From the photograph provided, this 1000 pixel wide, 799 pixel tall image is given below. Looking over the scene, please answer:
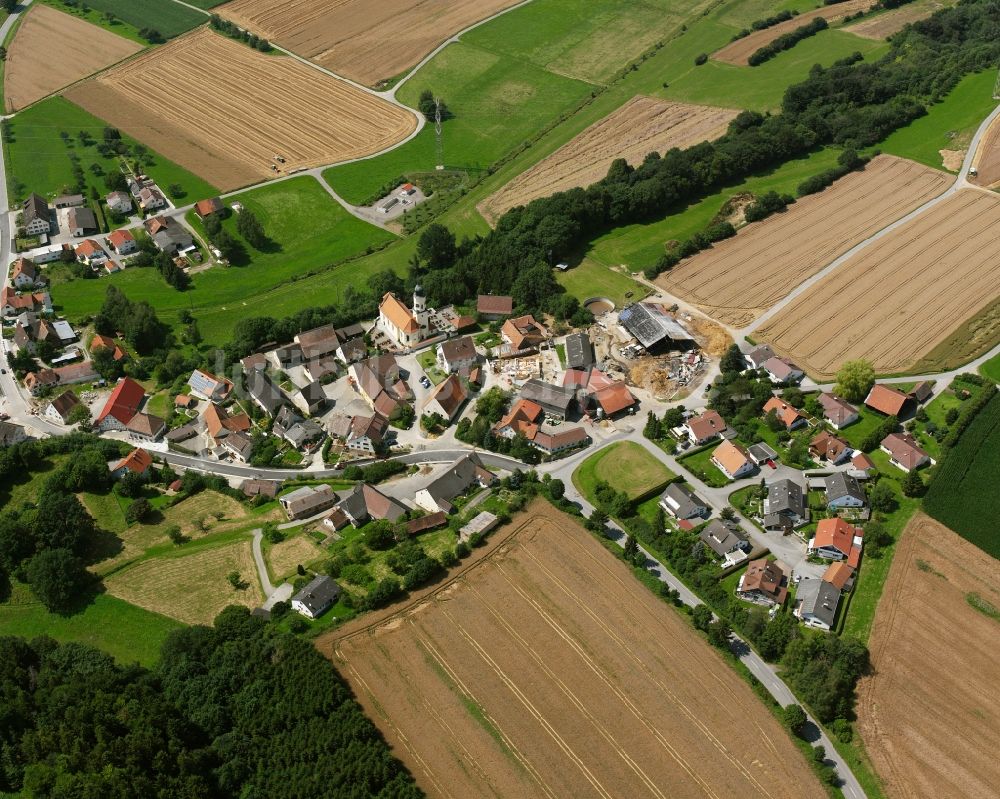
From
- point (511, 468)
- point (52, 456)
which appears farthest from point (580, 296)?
point (52, 456)

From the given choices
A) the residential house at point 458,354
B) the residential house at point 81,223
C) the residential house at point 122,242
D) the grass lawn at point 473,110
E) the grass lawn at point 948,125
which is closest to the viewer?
the residential house at point 458,354

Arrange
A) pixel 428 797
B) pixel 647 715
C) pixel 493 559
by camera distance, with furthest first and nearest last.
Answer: pixel 493 559
pixel 647 715
pixel 428 797

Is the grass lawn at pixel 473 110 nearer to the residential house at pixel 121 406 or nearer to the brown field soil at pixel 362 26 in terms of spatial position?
the brown field soil at pixel 362 26

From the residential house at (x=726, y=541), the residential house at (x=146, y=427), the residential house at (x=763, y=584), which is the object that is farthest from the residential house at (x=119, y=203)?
the residential house at (x=763, y=584)

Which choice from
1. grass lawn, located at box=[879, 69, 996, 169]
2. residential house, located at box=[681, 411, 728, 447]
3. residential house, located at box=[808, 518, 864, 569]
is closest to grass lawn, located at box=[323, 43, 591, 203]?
grass lawn, located at box=[879, 69, 996, 169]

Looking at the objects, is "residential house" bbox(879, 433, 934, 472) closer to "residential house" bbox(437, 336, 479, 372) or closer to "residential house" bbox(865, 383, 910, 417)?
"residential house" bbox(865, 383, 910, 417)

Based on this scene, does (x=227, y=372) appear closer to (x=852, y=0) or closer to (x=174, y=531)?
(x=174, y=531)
